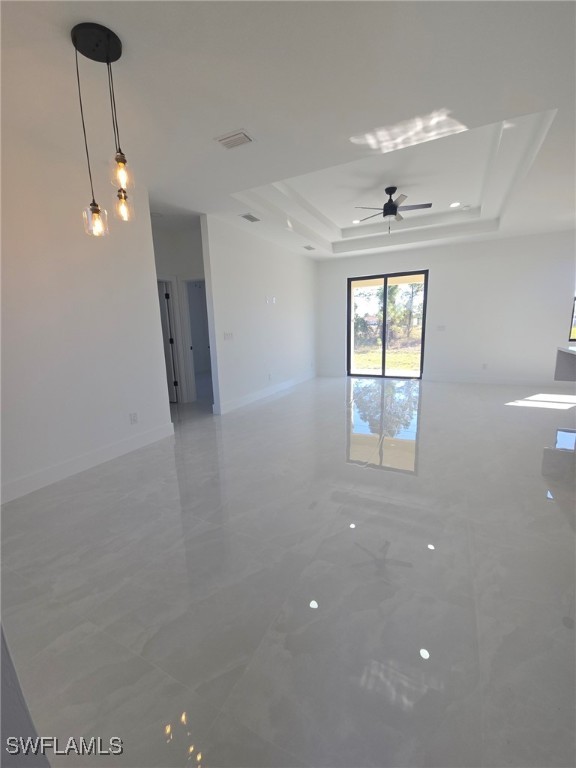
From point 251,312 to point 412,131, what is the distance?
11.5ft

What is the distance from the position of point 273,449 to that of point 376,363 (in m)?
5.22

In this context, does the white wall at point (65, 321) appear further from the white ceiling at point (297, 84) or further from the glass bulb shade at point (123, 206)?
the glass bulb shade at point (123, 206)

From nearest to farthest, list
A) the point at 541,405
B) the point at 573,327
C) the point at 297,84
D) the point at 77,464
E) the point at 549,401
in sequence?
the point at 297,84, the point at 77,464, the point at 541,405, the point at 549,401, the point at 573,327

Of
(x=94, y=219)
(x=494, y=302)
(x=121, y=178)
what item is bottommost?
(x=494, y=302)

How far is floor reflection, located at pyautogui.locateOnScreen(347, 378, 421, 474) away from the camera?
324 centimetres

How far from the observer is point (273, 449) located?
3600 millimetres

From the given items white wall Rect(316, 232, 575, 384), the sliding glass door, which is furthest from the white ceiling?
the sliding glass door

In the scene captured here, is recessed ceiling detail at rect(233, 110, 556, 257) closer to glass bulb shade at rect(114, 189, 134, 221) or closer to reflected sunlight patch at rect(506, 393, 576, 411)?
glass bulb shade at rect(114, 189, 134, 221)

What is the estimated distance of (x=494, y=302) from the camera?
6578 mm

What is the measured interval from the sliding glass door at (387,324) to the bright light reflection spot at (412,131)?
4.65m

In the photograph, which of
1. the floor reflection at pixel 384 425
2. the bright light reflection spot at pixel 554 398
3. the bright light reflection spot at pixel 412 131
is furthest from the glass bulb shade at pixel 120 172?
the bright light reflection spot at pixel 554 398

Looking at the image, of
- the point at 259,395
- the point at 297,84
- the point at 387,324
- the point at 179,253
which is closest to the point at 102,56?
the point at 297,84

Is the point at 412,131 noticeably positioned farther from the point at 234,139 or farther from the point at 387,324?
the point at 387,324

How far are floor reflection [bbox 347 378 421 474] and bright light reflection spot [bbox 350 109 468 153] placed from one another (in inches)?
116
